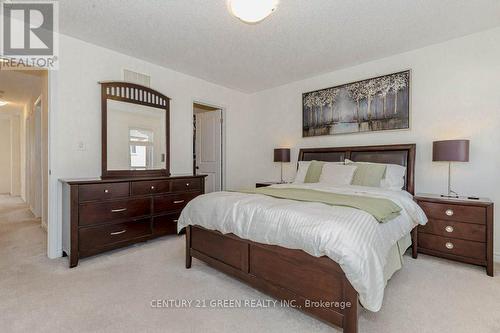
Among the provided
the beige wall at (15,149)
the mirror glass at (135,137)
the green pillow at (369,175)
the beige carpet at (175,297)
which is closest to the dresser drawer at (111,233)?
the beige carpet at (175,297)

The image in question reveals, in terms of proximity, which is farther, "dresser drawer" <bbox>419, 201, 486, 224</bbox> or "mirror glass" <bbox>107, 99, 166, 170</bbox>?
"mirror glass" <bbox>107, 99, 166, 170</bbox>

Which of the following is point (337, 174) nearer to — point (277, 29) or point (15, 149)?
point (277, 29)

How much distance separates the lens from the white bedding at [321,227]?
1411mm

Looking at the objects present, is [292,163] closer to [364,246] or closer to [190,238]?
[190,238]

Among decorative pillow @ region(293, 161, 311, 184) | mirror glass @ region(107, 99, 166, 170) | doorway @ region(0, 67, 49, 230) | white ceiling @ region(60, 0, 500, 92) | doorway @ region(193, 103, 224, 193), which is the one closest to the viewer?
white ceiling @ region(60, 0, 500, 92)

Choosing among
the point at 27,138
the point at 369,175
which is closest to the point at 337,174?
the point at 369,175

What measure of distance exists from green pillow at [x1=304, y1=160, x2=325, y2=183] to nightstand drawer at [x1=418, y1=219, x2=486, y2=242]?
138 cm

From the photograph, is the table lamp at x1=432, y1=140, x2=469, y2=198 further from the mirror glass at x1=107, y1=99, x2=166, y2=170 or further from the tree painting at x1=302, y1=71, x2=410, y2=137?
the mirror glass at x1=107, y1=99, x2=166, y2=170

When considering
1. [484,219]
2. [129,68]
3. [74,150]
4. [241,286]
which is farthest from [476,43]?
[74,150]

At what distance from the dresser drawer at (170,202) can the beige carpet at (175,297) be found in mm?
629

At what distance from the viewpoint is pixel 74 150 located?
9.91ft

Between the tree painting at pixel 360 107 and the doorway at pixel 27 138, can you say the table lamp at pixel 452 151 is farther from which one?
the doorway at pixel 27 138

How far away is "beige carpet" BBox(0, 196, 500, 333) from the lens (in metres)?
1.67

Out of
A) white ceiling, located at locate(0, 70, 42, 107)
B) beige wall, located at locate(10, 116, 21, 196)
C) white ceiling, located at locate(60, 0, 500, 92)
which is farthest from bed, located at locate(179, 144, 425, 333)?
beige wall, located at locate(10, 116, 21, 196)
